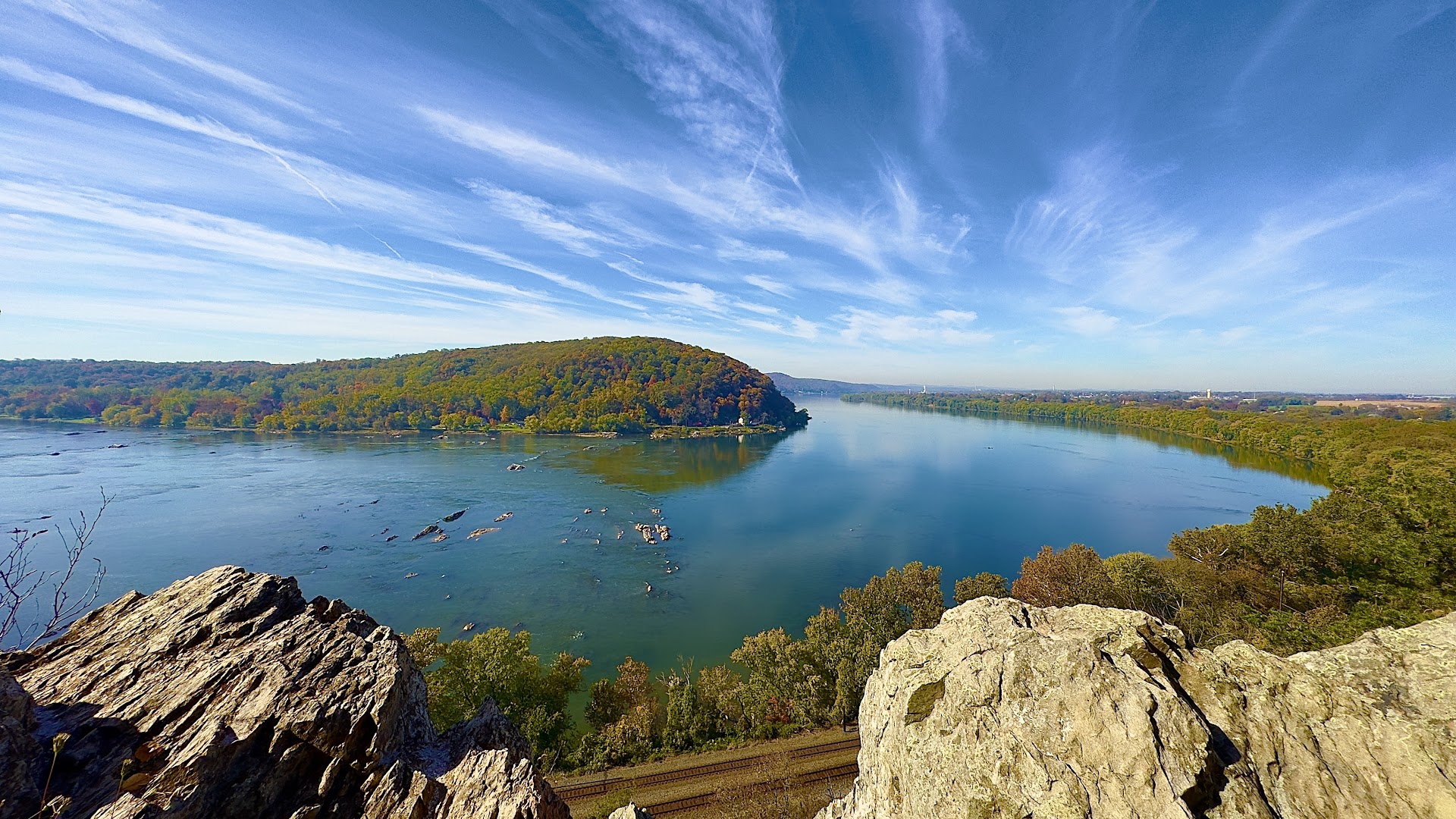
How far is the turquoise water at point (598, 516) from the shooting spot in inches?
1216

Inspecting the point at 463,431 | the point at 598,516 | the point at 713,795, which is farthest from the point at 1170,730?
the point at 463,431

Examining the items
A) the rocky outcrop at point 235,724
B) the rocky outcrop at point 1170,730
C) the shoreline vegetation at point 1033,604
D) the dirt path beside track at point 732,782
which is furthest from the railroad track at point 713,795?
the rocky outcrop at point 1170,730

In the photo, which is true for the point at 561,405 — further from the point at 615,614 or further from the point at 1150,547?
the point at 1150,547

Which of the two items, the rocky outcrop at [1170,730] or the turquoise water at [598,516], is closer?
the rocky outcrop at [1170,730]

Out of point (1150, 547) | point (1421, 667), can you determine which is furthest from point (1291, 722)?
point (1150, 547)

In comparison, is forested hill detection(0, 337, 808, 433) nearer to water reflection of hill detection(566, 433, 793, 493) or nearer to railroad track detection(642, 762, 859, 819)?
water reflection of hill detection(566, 433, 793, 493)

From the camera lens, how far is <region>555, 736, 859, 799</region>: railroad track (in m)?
16.3

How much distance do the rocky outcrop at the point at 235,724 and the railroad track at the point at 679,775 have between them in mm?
8207

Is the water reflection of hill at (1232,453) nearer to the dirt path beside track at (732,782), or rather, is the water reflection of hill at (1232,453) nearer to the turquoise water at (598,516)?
the turquoise water at (598,516)

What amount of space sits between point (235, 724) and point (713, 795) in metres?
13.2

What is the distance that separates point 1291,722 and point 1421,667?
5.95ft

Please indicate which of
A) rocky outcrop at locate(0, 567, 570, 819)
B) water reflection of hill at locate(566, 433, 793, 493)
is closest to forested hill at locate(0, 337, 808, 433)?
water reflection of hill at locate(566, 433, 793, 493)

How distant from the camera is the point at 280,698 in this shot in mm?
8070

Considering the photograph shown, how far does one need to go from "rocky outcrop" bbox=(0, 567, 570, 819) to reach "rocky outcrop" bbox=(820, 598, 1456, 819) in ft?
21.7
